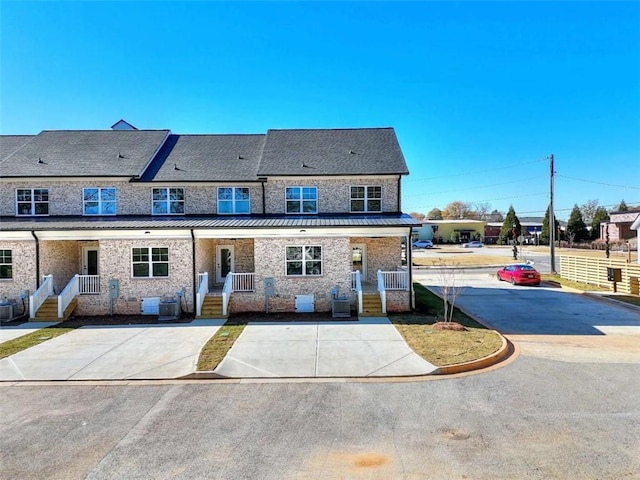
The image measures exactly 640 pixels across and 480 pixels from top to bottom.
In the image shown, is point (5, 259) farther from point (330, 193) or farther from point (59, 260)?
point (330, 193)

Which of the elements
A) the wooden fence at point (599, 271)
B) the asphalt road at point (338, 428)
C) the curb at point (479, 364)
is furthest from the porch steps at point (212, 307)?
the wooden fence at point (599, 271)

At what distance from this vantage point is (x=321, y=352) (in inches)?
411

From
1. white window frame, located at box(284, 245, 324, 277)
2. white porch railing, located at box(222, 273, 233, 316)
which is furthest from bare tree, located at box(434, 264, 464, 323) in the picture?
white porch railing, located at box(222, 273, 233, 316)

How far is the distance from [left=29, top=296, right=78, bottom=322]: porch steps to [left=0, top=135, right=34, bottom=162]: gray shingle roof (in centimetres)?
1127

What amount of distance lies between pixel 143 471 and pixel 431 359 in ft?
22.7

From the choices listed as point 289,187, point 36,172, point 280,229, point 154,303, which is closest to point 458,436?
point 280,229

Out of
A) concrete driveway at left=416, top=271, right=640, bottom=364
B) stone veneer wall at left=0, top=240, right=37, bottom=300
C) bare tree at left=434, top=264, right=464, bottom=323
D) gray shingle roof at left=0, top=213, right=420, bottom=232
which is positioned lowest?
concrete driveway at left=416, top=271, right=640, bottom=364

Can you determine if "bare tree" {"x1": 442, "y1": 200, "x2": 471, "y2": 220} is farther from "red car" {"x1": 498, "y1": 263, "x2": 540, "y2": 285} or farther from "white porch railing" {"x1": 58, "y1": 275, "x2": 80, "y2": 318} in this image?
"white porch railing" {"x1": 58, "y1": 275, "x2": 80, "y2": 318}

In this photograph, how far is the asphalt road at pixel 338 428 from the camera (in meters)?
5.20

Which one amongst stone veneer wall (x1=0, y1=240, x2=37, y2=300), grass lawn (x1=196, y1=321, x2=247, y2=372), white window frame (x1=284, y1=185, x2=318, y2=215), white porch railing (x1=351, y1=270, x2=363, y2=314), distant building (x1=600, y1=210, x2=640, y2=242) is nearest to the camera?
grass lawn (x1=196, y1=321, x2=247, y2=372)

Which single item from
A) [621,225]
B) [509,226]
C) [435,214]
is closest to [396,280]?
[621,225]

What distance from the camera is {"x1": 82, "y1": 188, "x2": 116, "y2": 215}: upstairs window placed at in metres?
18.3

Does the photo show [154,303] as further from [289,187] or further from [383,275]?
[383,275]

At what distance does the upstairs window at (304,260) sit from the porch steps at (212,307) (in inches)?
126
